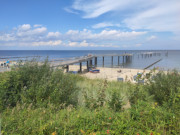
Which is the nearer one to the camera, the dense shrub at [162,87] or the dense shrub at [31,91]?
the dense shrub at [31,91]

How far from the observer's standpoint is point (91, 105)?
335cm

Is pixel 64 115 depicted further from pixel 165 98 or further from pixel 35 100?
pixel 165 98

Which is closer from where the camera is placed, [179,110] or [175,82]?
[179,110]

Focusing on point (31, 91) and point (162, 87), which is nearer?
point (31, 91)

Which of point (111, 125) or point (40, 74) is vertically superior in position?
point (40, 74)

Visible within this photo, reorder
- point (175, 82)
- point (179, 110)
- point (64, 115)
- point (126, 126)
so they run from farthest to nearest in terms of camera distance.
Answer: point (175, 82) → point (64, 115) → point (179, 110) → point (126, 126)

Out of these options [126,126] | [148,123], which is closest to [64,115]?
[126,126]

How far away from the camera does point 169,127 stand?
222cm

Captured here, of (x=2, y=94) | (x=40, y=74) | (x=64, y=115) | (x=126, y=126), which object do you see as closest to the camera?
(x=126, y=126)

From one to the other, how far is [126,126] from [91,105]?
1338 mm

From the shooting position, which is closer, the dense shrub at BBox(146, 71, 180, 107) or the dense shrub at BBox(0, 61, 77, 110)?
the dense shrub at BBox(0, 61, 77, 110)

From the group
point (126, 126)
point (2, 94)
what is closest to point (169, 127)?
point (126, 126)

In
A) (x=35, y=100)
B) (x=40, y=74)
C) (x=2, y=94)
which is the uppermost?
(x=40, y=74)

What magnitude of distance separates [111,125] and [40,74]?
12.4 ft
